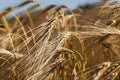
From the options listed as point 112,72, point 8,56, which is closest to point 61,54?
point 8,56

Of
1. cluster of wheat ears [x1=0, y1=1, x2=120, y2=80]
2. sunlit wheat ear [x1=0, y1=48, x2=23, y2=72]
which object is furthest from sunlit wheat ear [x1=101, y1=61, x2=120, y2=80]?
sunlit wheat ear [x1=0, y1=48, x2=23, y2=72]

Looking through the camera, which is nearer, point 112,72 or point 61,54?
point 112,72

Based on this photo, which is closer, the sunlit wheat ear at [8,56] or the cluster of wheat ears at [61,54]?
the cluster of wheat ears at [61,54]

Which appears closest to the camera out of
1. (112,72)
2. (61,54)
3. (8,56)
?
(112,72)

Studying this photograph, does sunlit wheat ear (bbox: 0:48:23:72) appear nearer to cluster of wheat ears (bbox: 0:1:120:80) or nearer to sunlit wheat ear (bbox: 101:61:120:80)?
cluster of wheat ears (bbox: 0:1:120:80)

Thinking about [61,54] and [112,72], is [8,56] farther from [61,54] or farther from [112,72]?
[112,72]

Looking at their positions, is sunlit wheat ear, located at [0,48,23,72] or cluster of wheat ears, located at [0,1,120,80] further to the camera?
sunlit wheat ear, located at [0,48,23,72]

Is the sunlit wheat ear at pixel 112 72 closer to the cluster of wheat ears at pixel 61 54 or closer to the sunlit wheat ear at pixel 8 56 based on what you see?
the cluster of wheat ears at pixel 61 54

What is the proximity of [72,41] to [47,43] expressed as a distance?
577 mm

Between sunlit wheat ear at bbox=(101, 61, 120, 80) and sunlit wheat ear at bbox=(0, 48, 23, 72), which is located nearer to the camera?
sunlit wheat ear at bbox=(101, 61, 120, 80)

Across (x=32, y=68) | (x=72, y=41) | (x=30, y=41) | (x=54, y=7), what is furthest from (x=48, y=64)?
(x=54, y=7)

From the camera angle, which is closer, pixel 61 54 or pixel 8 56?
pixel 8 56

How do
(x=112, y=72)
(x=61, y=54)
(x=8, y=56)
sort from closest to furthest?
(x=112, y=72) < (x=8, y=56) < (x=61, y=54)


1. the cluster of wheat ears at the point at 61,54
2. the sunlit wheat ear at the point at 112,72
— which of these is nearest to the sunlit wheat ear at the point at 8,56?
the cluster of wheat ears at the point at 61,54
